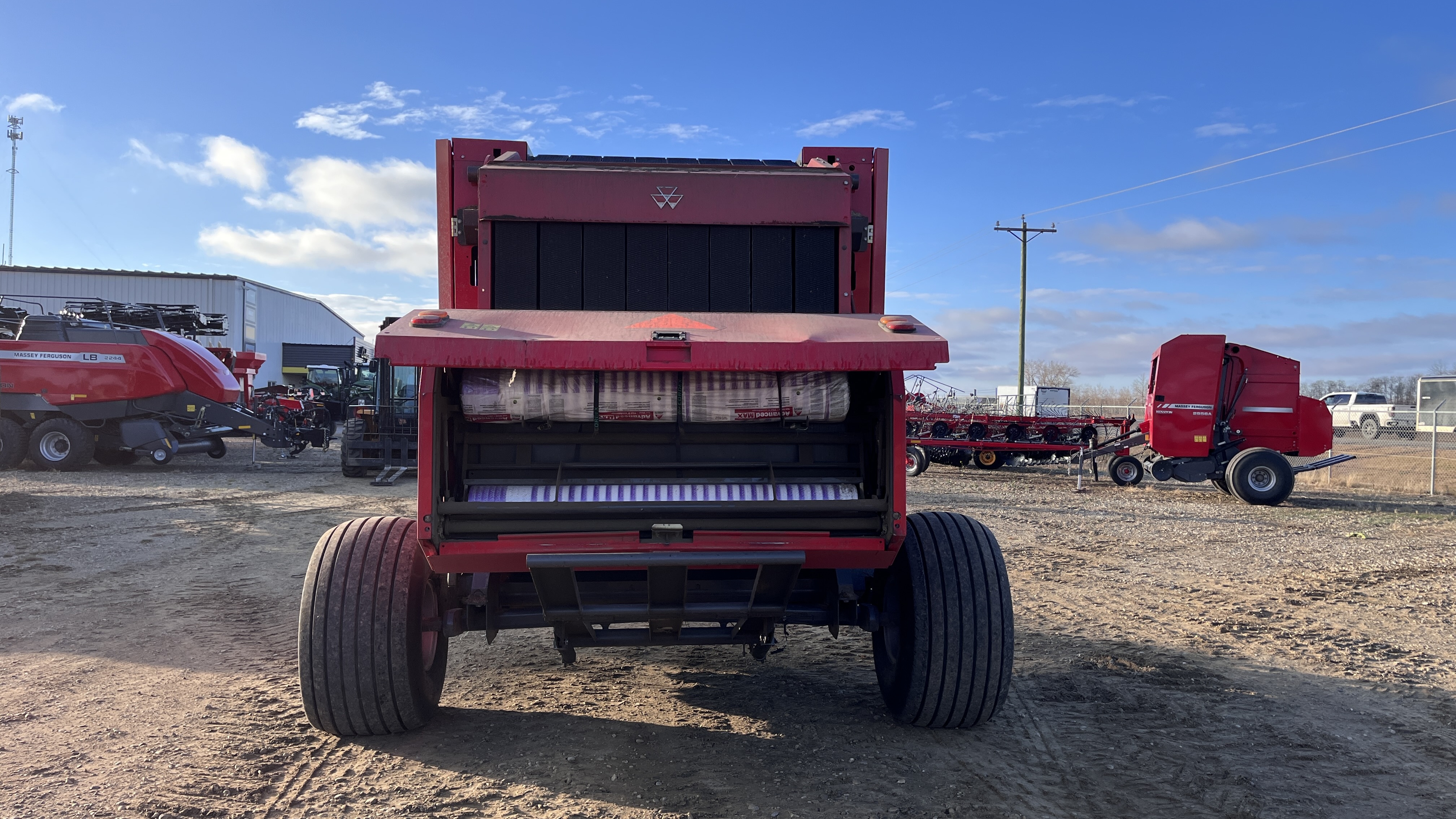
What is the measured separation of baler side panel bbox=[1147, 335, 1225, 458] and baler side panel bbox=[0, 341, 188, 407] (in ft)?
57.7

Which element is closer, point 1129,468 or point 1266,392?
point 1266,392

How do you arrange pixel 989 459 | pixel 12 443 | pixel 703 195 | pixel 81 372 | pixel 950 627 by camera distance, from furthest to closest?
pixel 989 459
pixel 81 372
pixel 12 443
pixel 703 195
pixel 950 627

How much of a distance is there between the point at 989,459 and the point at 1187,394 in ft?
19.9

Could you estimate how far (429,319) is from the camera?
10.9 ft

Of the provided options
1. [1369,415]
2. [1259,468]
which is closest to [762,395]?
[1259,468]

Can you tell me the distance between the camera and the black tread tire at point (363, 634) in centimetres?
373

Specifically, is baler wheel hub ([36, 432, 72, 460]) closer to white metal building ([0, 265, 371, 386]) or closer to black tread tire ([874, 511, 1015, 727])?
black tread tire ([874, 511, 1015, 727])

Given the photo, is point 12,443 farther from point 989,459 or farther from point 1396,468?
Result: point 1396,468

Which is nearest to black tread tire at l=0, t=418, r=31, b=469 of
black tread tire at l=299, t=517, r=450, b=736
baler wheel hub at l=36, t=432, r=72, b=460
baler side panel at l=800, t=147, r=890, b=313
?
baler wheel hub at l=36, t=432, r=72, b=460

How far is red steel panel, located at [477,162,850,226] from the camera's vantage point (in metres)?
4.28

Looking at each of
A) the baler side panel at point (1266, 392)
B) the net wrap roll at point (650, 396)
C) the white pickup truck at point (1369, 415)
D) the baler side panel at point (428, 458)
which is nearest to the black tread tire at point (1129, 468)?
the baler side panel at point (1266, 392)

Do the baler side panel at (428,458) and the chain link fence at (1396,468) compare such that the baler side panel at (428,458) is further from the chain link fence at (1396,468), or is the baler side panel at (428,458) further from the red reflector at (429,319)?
the chain link fence at (1396,468)

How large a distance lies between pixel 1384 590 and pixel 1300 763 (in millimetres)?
5089

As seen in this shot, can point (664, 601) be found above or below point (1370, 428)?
above
